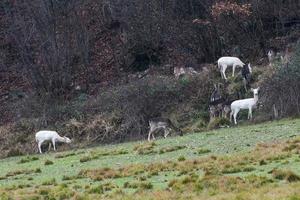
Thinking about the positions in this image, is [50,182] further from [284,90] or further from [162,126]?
[284,90]

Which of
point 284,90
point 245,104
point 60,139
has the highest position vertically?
point 284,90

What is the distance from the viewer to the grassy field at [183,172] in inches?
588

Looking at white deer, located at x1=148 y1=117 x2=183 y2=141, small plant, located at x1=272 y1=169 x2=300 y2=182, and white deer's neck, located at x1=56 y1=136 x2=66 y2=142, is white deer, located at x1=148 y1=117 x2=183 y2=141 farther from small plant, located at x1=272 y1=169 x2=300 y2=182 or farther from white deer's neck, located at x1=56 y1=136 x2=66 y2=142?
small plant, located at x1=272 y1=169 x2=300 y2=182

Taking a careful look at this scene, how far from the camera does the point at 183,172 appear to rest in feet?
60.4

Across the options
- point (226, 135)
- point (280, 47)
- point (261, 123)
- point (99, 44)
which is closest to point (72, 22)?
point (99, 44)

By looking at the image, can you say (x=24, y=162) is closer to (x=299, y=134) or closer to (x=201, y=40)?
(x=299, y=134)

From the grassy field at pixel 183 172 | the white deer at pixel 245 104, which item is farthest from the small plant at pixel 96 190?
the white deer at pixel 245 104

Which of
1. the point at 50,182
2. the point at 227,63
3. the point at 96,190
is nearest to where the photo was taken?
the point at 96,190

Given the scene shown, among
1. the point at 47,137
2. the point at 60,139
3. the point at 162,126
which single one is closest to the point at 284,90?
the point at 162,126

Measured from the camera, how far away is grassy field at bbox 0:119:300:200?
14.9 meters

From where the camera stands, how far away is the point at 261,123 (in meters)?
32.9

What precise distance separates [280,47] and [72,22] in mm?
13183

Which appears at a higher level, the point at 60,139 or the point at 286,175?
the point at 286,175

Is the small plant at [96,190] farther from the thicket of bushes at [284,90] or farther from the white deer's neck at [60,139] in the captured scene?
the white deer's neck at [60,139]
